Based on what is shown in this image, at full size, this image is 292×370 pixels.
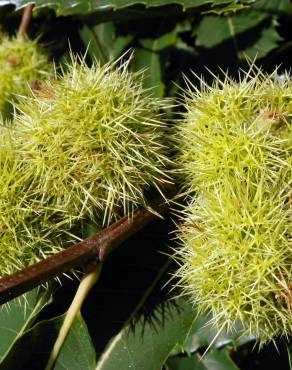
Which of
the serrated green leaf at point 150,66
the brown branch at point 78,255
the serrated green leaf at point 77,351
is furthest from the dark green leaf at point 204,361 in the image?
the serrated green leaf at point 150,66

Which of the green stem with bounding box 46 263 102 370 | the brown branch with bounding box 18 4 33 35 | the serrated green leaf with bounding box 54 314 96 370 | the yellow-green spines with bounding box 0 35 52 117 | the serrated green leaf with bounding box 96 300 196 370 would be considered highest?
the brown branch with bounding box 18 4 33 35

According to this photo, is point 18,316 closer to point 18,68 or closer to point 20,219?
point 20,219

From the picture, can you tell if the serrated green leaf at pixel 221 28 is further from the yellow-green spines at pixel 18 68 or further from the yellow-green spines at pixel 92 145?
the yellow-green spines at pixel 92 145

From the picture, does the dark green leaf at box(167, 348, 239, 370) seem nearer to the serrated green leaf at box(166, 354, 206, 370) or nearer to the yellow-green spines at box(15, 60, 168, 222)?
the serrated green leaf at box(166, 354, 206, 370)

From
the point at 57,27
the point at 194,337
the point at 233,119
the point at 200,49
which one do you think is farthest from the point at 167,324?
the point at 57,27

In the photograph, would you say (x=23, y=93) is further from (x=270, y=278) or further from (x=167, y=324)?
(x=270, y=278)

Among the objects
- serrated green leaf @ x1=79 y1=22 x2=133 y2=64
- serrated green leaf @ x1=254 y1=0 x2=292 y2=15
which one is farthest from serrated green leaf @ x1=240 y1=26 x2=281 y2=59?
serrated green leaf @ x1=79 y1=22 x2=133 y2=64
